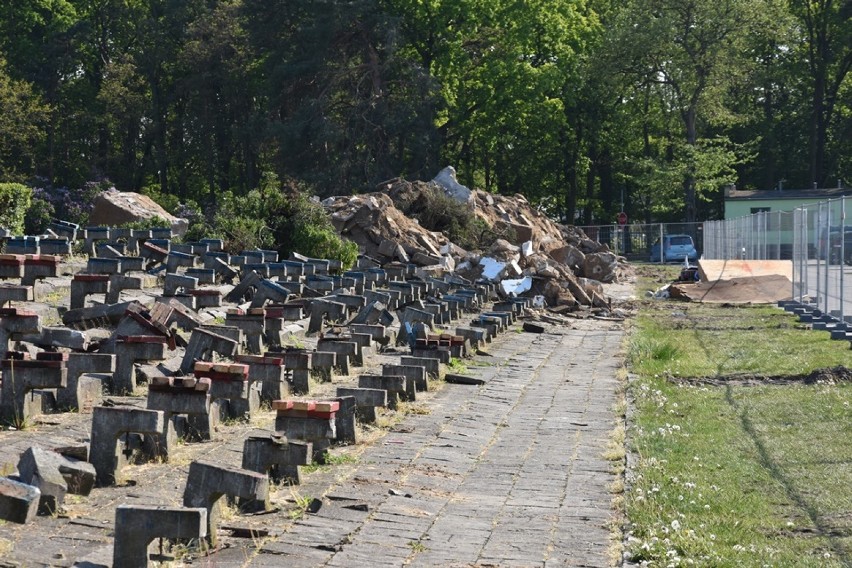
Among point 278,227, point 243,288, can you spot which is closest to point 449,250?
point 278,227

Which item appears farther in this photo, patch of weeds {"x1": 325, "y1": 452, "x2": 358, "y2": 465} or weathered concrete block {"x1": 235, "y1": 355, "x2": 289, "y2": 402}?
weathered concrete block {"x1": 235, "y1": 355, "x2": 289, "y2": 402}

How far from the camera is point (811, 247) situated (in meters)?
26.0

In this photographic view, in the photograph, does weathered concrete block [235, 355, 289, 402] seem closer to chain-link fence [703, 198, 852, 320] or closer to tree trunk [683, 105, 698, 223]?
chain-link fence [703, 198, 852, 320]

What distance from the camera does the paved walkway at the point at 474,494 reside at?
23.3 ft

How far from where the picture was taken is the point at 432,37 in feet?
191

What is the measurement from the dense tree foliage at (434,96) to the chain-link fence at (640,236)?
11.9 ft

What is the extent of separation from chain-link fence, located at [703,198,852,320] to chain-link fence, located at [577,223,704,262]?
20.2m

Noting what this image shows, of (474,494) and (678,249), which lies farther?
(678,249)

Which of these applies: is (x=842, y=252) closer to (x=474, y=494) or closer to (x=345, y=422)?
(x=345, y=422)

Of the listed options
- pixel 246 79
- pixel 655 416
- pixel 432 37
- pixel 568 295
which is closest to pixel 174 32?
pixel 246 79

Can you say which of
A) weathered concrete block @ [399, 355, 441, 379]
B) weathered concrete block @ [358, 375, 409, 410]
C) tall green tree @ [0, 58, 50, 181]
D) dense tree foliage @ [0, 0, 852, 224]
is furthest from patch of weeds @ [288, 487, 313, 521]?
tall green tree @ [0, 58, 50, 181]

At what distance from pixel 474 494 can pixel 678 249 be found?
165ft

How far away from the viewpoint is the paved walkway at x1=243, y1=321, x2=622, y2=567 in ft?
23.3

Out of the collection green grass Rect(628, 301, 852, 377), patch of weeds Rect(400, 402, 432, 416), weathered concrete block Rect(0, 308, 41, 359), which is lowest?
green grass Rect(628, 301, 852, 377)
